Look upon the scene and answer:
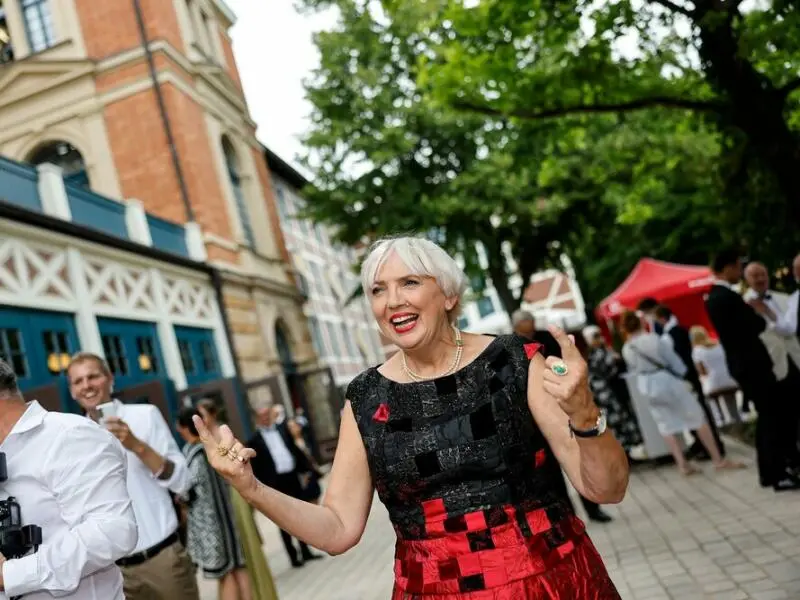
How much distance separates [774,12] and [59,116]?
53.0 feet

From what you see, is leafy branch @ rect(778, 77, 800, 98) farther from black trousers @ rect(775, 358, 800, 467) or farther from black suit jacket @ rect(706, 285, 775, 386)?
black trousers @ rect(775, 358, 800, 467)

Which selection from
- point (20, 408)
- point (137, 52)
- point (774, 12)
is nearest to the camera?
point (20, 408)

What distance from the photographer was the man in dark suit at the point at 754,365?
7715 mm

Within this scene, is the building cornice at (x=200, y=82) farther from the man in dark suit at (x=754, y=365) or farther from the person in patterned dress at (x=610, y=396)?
the man in dark suit at (x=754, y=365)

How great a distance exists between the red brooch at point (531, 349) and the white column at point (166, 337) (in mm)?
15051

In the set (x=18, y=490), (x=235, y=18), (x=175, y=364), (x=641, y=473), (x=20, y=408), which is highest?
(x=235, y=18)

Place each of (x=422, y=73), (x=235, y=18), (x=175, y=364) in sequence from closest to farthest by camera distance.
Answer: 1. (x=422, y=73)
2. (x=175, y=364)
3. (x=235, y=18)

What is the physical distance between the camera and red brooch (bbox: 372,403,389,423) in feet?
9.15

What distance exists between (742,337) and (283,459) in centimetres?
528

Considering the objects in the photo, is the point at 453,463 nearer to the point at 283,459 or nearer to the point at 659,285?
the point at 283,459

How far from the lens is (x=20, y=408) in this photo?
312cm

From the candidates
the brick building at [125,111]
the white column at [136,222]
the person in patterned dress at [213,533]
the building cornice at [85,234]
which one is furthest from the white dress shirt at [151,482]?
the brick building at [125,111]

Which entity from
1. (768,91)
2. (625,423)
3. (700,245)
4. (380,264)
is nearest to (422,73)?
(768,91)

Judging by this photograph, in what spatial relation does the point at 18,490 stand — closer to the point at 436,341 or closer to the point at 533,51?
the point at 436,341
